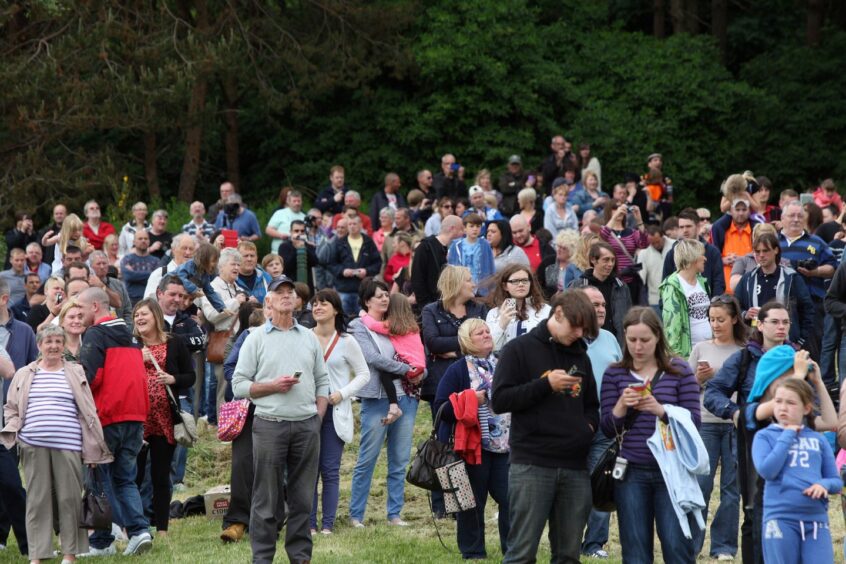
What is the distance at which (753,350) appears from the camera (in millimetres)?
8633

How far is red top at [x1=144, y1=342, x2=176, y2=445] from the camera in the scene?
1021 centimetres

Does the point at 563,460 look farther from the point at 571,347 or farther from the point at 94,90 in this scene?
the point at 94,90

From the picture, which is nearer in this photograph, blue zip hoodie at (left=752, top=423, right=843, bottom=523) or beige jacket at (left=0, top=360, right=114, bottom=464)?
blue zip hoodie at (left=752, top=423, right=843, bottom=523)

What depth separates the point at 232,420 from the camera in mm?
9922

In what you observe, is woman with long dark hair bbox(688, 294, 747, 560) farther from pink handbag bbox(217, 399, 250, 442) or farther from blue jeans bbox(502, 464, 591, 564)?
pink handbag bbox(217, 399, 250, 442)

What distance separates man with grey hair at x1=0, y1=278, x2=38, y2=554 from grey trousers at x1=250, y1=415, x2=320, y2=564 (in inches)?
88.4

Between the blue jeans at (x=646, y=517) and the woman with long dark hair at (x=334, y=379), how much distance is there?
10.4 ft

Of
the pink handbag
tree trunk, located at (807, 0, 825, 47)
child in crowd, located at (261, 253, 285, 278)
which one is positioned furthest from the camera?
tree trunk, located at (807, 0, 825, 47)

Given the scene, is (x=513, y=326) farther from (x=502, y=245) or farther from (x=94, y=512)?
(x=502, y=245)

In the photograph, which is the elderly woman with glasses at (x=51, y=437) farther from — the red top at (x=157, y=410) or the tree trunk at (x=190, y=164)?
the tree trunk at (x=190, y=164)

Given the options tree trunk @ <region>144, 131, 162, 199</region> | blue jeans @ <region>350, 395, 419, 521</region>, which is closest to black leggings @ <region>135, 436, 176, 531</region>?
blue jeans @ <region>350, 395, 419, 521</region>

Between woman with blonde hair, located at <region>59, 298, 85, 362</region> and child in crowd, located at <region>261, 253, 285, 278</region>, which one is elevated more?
child in crowd, located at <region>261, 253, 285, 278</region>

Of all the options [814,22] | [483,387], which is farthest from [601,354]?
[814,22]

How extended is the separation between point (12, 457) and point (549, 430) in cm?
464
